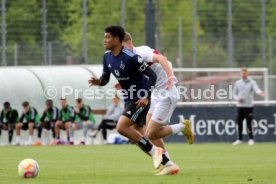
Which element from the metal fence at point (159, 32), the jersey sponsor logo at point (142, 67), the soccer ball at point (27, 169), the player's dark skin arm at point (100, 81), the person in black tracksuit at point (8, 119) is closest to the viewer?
the soccer ball at point (27, 169)

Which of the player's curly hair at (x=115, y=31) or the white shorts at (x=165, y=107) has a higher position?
the player's curly hair at (x=115, y=31)

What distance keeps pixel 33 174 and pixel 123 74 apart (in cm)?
216

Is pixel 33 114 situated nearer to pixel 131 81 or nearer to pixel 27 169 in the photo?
pixel 131 81

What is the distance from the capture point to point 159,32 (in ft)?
111

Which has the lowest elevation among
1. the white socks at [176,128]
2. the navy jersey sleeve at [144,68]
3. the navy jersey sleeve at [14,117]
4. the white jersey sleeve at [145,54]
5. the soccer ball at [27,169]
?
the navy jersey sleeve at [14,117]

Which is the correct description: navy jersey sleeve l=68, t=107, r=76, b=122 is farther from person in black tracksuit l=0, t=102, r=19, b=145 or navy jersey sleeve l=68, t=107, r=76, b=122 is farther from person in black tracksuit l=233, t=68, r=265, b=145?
person in black tracksuit l=233, t=68, r=265, b=145

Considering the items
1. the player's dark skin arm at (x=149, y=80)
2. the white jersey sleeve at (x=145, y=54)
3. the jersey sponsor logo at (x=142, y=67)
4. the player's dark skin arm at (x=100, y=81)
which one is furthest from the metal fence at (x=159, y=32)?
the jersey sponsor logo at (x=142, y=67)

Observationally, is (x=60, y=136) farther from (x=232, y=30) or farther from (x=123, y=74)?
(x=123, y=74)

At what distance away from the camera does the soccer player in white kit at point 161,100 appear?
1423 centimetres

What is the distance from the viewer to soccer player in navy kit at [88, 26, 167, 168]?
14.1 meters

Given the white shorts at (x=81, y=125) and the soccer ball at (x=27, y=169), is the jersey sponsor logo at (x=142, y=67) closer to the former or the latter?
the soccer ball at (x=27, y=169)

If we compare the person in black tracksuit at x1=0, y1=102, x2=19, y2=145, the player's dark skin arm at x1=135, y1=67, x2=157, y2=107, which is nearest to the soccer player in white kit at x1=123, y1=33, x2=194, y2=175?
the player's dark skin arm at x1=135, y1=67, x2=157, y2=107

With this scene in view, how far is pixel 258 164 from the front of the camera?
1686cm

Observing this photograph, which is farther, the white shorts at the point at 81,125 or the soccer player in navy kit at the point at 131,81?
the white shorts at the point at 81,125
